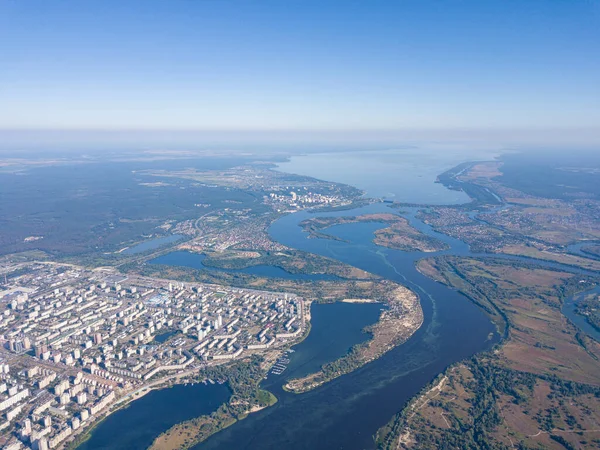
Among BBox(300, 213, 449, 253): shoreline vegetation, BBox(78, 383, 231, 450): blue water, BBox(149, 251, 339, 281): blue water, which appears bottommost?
BBox(78, 383, 231, 450): blue water

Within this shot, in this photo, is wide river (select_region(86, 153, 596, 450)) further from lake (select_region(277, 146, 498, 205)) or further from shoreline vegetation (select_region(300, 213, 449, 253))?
lake (select_region(277, 146, 498, 205))

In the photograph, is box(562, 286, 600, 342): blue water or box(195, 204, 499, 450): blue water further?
box(562, 286, 600, 342): blue water

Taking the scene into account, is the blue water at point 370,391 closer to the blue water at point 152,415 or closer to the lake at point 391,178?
the blue water at point 152,415

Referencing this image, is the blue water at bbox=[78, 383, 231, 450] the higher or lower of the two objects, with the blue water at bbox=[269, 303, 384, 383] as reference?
lower

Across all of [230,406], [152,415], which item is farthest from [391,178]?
[152,415]

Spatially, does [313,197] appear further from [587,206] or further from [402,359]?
[402,359]

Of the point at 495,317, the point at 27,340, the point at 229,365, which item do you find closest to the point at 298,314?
the point at 229,365

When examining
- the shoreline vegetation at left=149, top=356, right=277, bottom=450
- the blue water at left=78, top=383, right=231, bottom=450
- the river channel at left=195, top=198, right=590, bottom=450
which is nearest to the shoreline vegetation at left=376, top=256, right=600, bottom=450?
the river channel at left=195, top=198, right=590, bottom=450
